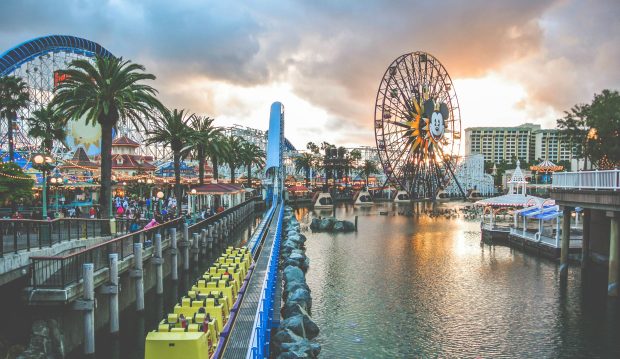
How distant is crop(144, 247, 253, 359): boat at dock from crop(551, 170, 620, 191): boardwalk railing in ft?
58.2

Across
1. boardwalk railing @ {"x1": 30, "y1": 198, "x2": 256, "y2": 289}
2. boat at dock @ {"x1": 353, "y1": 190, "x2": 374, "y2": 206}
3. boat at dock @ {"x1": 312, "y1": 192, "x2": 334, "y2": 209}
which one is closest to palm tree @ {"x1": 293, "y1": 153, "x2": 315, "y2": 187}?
boat at dock @ {"x1": 353, "y1": 190, "x2": 374, "y2": 206}

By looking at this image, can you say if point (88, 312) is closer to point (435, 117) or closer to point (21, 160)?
point (21, 160)

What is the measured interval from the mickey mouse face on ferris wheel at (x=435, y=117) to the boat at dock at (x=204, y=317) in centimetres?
8666

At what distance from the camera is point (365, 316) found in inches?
864

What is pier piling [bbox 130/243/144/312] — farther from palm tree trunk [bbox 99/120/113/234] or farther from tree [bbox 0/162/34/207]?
tree [bbox 0/162/34/207]

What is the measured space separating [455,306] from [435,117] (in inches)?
3363

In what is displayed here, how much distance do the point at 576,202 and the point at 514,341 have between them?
11.3 metres

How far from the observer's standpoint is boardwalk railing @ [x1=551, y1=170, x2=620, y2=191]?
22500mm

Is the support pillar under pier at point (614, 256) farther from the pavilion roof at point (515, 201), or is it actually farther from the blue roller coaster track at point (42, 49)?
the blue roller coaster track at point (42, 49)

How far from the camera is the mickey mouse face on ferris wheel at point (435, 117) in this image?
103m

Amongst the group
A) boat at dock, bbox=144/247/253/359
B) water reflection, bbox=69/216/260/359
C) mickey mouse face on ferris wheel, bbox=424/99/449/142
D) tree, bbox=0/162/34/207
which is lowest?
water reflection, bbox=69/216/260/359

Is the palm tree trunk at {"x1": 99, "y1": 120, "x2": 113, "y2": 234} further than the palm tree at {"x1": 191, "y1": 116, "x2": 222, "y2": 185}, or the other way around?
the palm tree at {"x1": 191, "y1": 116, "x2": 222, "y2": 185}

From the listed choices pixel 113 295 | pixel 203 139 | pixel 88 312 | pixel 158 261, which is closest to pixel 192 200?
pixel 203 139

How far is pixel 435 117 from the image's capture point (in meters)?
104
